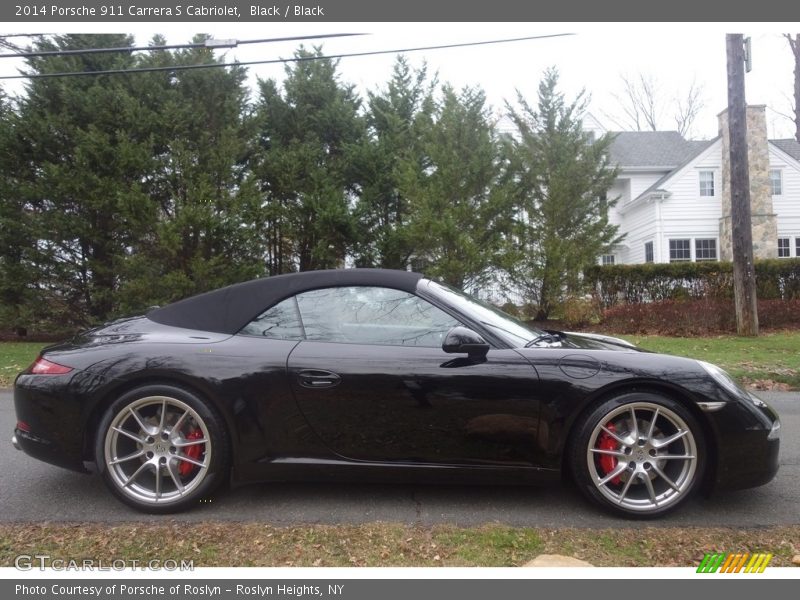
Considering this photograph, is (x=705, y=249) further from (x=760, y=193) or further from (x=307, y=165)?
(x=307, y=165)

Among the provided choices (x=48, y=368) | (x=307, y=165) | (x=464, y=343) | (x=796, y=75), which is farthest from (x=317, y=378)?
(x=796, y=75)

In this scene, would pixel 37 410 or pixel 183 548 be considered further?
pixel 37 410

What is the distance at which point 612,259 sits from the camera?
80.0 feet

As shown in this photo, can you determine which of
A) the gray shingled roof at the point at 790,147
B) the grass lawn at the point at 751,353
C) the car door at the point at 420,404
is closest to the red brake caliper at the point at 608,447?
the car door at the point at 420,404

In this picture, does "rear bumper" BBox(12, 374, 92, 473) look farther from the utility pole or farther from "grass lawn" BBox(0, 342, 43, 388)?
the utility pole

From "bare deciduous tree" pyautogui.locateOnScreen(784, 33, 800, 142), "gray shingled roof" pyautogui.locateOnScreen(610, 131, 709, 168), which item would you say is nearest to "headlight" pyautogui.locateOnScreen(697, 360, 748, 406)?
"gray shingled roof" pyautogui.locateOnScreen(610, 131, 709, 168)

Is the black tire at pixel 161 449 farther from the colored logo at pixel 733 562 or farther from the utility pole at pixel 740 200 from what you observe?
the utility pole at pixel 740 200

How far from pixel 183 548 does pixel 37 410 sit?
4.13 ft

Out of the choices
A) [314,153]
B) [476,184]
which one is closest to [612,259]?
[476,184]

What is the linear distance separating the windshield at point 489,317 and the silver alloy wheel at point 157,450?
1541 millimetres

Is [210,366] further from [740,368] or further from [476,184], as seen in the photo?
[476,184]

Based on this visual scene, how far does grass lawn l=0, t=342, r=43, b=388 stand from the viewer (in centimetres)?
753

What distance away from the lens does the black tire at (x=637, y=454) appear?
279 centimetres

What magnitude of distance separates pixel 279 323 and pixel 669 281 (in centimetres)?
1238
